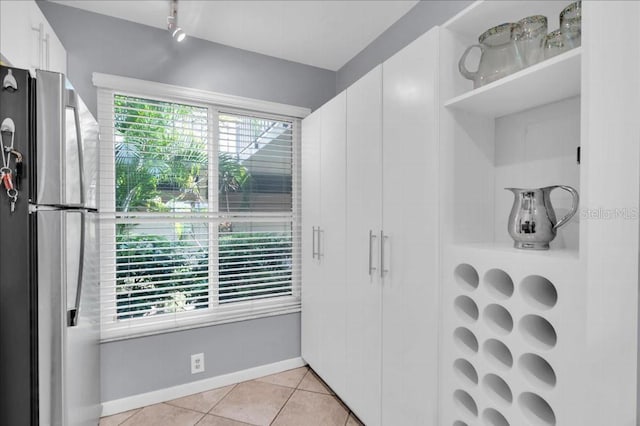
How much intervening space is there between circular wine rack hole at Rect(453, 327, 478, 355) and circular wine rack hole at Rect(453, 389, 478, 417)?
6.8 inches

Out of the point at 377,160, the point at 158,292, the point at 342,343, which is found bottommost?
the point at 342,343

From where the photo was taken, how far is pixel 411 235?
1.52 metres

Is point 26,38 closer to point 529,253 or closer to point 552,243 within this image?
point 529,253

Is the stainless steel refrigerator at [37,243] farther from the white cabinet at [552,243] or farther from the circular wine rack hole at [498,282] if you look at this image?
the circular wine rack hole at [498,282]

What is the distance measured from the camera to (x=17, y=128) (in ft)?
3.83

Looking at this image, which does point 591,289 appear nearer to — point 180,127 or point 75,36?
point 180,127

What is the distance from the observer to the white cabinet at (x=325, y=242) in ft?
6.98

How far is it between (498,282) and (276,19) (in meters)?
2.01

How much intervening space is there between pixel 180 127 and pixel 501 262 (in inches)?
84.6

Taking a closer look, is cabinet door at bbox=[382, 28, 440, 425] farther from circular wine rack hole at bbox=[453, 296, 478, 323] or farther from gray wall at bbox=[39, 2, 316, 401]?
gray wall at bbox=[39, 2, 316, 401]

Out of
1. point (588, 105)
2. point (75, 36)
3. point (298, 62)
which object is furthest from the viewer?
point (298, 62)

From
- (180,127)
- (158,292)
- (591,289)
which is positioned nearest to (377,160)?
(591,289)

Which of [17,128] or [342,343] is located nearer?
[17,128]

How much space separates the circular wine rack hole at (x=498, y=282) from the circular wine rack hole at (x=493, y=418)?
427mm
